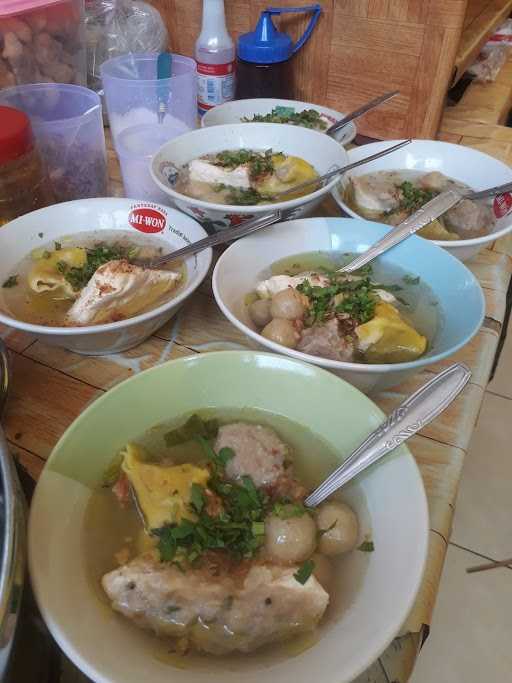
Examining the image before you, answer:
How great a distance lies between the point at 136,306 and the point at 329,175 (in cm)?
49

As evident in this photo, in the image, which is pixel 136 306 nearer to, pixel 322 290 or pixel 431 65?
pixel 322 290

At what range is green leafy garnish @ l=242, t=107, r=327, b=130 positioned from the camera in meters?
1.46

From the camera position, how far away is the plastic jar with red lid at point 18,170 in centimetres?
99

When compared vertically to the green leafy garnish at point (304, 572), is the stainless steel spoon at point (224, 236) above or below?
above

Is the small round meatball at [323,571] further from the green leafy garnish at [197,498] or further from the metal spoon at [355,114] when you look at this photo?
the metal spoon at [355,114]

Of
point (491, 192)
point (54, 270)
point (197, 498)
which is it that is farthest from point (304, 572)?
point (491, 192)

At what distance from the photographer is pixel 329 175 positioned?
43.9 inches

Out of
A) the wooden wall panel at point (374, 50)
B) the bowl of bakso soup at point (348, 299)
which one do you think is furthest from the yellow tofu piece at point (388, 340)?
the wooden wall panel at point (374, 50)

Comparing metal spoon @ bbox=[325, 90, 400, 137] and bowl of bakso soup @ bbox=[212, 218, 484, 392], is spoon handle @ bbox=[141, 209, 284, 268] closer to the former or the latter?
bowl of bakso soup @ bbox=[212, 218, 484, 392]

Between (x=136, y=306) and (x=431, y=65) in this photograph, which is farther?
(x=431, y=65)

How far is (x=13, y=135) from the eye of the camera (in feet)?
3.22

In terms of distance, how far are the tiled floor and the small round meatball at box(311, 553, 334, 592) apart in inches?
45.5

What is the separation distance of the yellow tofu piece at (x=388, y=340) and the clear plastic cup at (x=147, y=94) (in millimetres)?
767

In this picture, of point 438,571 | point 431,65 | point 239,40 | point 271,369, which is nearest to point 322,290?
point 271,369
